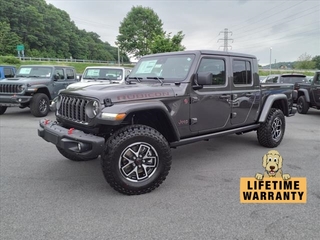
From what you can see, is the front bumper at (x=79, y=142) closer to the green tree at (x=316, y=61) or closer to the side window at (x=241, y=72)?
the side window at (x=241, y=72)

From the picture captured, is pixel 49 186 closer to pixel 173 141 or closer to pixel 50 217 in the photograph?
pixel 50 217

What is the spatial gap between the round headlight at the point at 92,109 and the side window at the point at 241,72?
98.5 inches

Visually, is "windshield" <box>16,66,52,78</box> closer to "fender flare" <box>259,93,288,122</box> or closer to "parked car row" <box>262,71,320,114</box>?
"fender flare" <box>259,93,288,122</box>

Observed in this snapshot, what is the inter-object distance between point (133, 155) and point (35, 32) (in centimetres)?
7233

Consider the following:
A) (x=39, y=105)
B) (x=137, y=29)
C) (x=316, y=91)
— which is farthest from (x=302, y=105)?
(x=137, y=29)

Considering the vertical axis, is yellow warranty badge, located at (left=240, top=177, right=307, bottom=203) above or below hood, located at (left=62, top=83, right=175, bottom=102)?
below

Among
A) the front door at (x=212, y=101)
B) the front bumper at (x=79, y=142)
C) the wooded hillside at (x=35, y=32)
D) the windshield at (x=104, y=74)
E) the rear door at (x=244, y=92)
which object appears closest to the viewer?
the front bumper at (x=79, y=142)

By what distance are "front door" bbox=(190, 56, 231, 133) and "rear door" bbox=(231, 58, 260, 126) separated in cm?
19

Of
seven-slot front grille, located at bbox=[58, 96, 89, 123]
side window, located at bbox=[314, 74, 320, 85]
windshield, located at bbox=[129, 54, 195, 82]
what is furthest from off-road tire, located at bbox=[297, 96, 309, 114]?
seven-slot front grille, located at bbox=[58, 96, 89, 123]

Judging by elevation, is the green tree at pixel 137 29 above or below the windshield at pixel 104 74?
above

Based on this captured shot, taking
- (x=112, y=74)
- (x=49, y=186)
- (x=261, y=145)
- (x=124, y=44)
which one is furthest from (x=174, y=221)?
(x=124, y=44)

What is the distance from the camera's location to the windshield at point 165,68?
3.94m

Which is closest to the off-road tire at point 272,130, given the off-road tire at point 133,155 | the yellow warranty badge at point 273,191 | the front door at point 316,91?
the yellow warranty badge at point 273,191

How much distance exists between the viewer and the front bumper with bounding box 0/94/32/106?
340 inches
